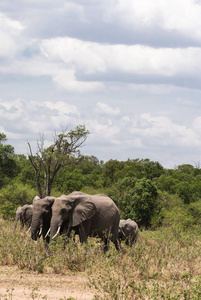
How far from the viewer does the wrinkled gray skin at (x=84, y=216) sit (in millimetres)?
15109

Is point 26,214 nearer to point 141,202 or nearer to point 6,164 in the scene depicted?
point 141,202

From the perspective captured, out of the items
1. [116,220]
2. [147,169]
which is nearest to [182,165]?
[147,169]

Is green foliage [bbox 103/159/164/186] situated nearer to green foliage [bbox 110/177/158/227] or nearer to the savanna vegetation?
the savanna vegetation

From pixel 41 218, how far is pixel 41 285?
4.04 metres

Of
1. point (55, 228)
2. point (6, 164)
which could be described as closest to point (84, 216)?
point (55, 228)

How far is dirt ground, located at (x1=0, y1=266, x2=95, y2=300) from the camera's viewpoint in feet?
34.7

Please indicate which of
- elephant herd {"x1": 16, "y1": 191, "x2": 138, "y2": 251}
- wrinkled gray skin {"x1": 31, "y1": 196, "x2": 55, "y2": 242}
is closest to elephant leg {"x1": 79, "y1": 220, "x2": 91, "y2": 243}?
elephant herd {"x1": 16, "y1": 191, "x2": 138, "y2": 251}

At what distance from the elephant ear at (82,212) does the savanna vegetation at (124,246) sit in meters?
0.99

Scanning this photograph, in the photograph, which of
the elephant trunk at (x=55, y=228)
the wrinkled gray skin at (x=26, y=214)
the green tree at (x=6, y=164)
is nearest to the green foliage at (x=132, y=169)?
the green tree at (x=6, y=164)

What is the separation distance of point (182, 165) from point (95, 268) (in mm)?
91396

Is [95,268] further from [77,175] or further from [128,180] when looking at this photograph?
[77,175]

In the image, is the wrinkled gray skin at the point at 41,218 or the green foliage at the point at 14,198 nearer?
the wrinkled gray skin at the point at 41,218

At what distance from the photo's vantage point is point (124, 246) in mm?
17281

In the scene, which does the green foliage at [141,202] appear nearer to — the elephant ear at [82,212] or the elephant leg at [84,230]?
the elephant leg at [84,230]
